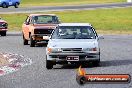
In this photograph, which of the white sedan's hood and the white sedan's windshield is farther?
the white sedan's windshield

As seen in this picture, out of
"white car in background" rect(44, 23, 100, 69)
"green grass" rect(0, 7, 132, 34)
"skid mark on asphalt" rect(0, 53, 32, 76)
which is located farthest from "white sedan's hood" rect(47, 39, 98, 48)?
"green grass" rect(0, 7, 132, 34)

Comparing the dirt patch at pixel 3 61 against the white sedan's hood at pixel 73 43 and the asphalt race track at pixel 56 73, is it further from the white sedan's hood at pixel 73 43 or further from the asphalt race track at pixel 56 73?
the white sedan's hood at pixel 73 43

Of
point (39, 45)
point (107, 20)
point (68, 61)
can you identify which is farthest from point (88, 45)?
point (107, 20)

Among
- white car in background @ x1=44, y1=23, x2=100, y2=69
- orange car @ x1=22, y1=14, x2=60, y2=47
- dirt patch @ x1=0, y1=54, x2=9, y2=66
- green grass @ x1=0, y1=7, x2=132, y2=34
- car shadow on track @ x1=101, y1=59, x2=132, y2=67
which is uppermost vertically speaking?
white car in background @ x1=44, y1=23, x2=100, y2=69

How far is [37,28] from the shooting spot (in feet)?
92.4

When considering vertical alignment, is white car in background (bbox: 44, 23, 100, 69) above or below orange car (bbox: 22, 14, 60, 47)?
above

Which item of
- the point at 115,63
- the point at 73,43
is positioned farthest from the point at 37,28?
the point at 73,43

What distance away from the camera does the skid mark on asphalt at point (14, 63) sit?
57.6 ft

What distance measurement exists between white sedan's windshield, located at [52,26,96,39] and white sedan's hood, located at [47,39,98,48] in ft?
1.83

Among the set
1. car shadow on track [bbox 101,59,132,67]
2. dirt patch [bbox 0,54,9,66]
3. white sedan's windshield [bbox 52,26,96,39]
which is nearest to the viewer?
car shadow on track [bbox 101,59,132,67]

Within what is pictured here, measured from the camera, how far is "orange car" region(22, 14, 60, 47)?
28.0 m

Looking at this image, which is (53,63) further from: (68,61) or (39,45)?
(39,45)

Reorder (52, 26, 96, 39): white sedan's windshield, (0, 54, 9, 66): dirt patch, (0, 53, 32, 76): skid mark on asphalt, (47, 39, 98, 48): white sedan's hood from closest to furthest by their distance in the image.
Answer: (0, 53, 32, 76): skid mark on asphalt → (47, 39, 98, 48): white sedan's hood → (52, 26, 96, 39): white sedan's windshield → (0, 54, 9, 66): dirt patch

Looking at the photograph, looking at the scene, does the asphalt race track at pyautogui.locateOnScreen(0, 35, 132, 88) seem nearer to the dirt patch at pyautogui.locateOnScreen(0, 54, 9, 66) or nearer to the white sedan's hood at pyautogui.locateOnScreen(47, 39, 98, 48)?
the white sedan's hood at pyautogui.locateOnScreen(47, 39, 98, 48)
